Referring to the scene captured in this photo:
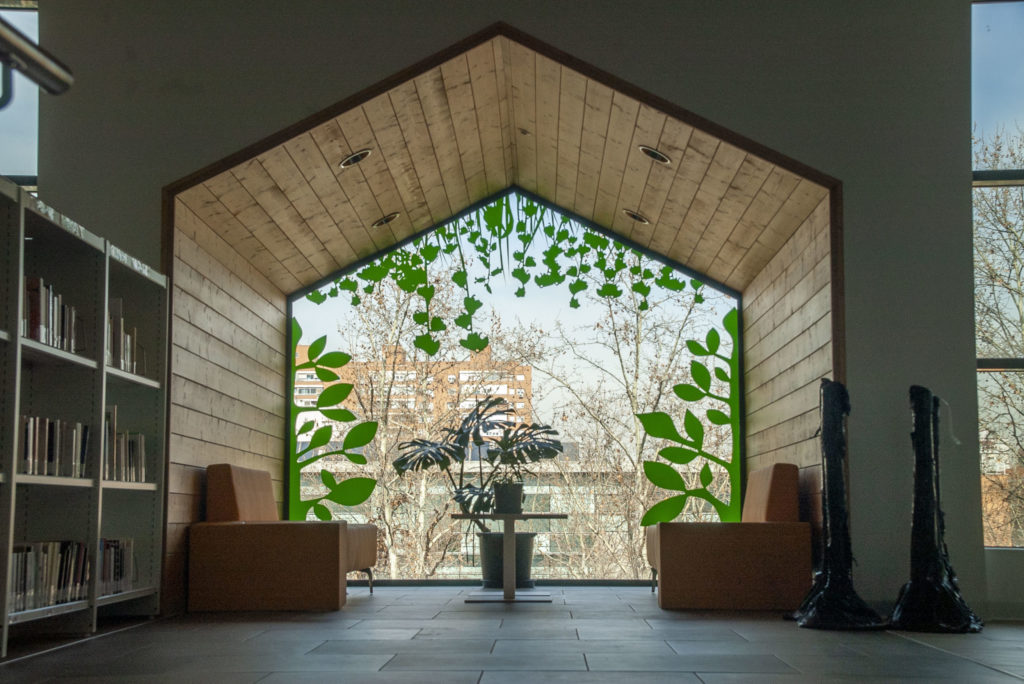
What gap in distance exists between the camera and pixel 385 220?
25.7 ft

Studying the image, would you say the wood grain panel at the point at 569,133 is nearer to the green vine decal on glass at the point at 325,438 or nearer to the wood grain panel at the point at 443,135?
the wood grain panel at the point at 443,135

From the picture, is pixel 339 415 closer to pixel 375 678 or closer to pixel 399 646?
pixel 399 646

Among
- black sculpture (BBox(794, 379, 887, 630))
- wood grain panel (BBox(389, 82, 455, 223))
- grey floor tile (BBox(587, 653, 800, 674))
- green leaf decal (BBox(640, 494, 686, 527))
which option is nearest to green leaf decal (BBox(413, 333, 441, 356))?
wood grain panel (BBox(389, 82, 455, 223))

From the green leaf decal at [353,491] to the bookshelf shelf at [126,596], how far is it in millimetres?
2914

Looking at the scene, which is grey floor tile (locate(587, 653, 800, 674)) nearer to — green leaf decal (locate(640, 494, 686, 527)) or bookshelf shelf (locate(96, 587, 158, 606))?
bookshelf shelf (locate(96, 587, 158, 606))

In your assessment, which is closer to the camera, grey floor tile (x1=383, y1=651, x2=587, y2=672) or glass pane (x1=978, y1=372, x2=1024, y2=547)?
grey floor tile (x1=383, y1=651, x2=587, y2=672)

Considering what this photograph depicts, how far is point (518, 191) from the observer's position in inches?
337

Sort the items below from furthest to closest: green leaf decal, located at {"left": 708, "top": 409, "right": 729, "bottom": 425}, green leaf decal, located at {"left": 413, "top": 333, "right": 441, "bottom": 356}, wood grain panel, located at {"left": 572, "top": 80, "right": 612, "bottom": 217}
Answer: green leaf decal, located at {"left": 413, "top": 333, "right": 441, "bottom": 356} → green leaf decal, located at {"left": 708, "top": 409, "right": 729, "bottom": 425} → wood grain panel, located at {"left": 572, "top": 80, "right": 612, "bottom": 217}

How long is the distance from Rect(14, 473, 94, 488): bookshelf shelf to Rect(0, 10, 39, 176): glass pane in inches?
119

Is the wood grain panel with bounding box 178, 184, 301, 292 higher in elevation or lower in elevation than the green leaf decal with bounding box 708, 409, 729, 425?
higher

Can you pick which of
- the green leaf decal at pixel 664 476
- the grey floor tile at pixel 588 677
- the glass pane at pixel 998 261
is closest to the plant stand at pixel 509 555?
the green leaf decal at pixel 664 476

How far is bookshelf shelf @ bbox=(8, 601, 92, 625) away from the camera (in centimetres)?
391

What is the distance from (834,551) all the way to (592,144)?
3.05 metres

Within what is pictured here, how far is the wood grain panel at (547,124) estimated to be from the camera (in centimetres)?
617
